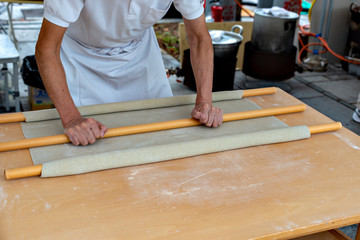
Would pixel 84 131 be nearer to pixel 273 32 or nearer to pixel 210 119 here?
pixel 210 119

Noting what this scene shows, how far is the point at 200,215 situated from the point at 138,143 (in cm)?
43

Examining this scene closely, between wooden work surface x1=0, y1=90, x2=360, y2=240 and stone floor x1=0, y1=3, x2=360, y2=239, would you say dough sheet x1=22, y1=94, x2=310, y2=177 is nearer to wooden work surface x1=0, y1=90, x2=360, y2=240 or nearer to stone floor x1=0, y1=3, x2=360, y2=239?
wooden work surface x1=0, y1=90, x2=360, y2=240

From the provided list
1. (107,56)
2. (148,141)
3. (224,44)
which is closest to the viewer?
(148,141)

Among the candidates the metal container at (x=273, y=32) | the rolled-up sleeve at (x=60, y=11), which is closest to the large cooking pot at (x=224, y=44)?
the metal container at (x=273, y=32)

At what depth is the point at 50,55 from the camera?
1387 mm

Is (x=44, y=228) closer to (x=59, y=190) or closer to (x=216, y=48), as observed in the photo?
(x=59, y=190)

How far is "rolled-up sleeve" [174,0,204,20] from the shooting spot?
1619mm

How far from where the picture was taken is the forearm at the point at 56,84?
1.39 meters

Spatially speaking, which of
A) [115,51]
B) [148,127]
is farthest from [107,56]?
[148,127]

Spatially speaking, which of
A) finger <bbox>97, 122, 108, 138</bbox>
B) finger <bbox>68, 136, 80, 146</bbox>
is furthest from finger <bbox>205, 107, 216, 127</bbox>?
finger <bbox>68, 136, 80, 146</bbox>

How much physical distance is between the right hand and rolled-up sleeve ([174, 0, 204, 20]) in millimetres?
635

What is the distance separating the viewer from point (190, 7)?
163cm

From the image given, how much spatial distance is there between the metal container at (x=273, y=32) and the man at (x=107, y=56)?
212cm

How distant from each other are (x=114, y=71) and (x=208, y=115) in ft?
2.18
